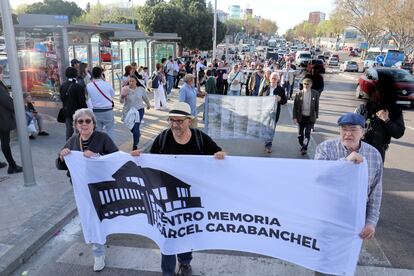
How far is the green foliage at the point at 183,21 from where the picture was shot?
119 feet

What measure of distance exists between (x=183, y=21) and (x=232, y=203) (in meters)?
35.0

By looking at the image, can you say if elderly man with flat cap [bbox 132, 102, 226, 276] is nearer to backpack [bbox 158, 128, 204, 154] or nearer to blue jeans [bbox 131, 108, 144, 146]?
backpack [bbox 158, 128, 204, 154]

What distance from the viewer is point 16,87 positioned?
5.59m

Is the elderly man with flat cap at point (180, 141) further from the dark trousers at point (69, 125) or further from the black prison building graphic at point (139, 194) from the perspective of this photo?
the dark trousers at point (69, 125)

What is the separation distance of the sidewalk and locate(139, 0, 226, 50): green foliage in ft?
96.4

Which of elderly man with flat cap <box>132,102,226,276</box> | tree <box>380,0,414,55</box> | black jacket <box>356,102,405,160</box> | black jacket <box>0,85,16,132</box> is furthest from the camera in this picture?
tree <box>380,0,414,55</box>

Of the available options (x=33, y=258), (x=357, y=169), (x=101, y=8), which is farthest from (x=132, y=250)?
(x=101, y=8)

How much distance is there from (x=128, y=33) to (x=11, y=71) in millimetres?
10428

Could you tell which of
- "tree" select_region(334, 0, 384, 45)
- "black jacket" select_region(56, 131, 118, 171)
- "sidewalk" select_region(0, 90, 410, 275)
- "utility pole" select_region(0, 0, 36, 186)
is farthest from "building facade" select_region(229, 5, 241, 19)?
"black jacket" select_region(56, 131, 118, 171)

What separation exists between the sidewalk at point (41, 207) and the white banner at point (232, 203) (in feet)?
3.61

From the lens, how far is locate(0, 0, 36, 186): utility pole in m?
5.34

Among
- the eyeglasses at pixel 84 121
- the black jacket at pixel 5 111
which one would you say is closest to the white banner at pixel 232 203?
the eyeglasses at pixel 84 121

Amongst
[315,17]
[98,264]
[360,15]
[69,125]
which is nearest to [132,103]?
[69,125]

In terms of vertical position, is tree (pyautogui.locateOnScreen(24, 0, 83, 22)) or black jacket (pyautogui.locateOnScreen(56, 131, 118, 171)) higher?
tree (pyautogui.locateOnScreen(24, 0, 83, 22))
